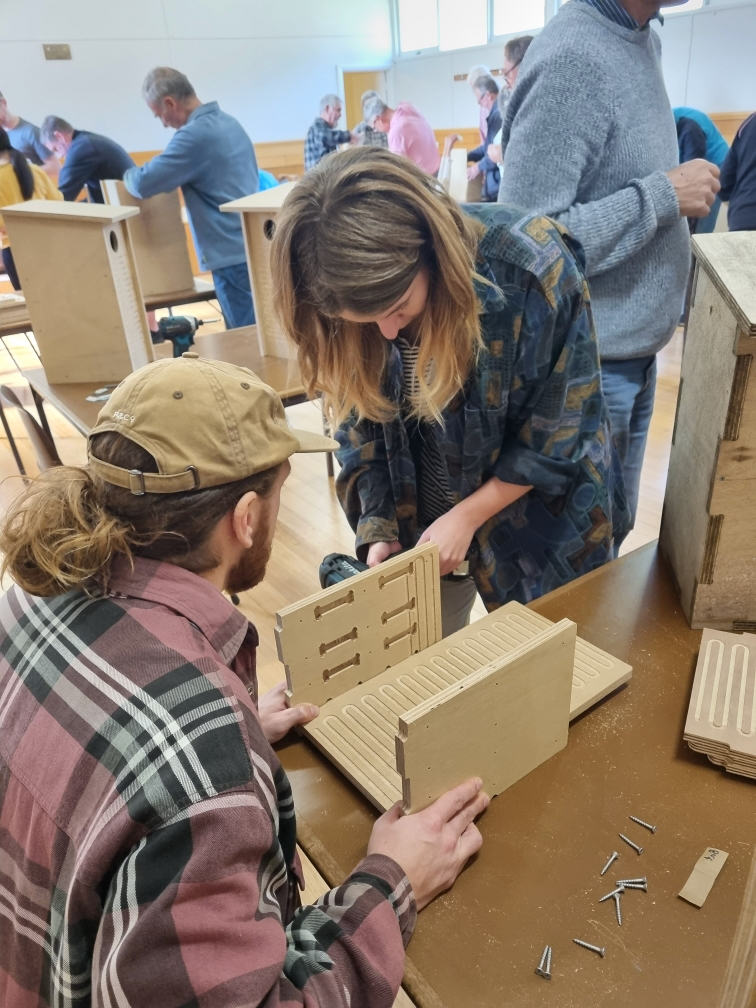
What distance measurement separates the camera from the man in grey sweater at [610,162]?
131 centimetres

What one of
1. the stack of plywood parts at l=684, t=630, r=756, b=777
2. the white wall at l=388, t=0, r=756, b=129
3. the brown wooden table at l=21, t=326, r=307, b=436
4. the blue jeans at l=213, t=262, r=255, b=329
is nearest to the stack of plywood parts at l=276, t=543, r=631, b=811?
the stack of plywood parts at l=684, t=630, r=756, b=777

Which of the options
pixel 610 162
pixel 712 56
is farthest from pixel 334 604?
pixel 712 56

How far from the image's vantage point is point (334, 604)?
96 centimetres

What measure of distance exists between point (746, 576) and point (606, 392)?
0.61 meters

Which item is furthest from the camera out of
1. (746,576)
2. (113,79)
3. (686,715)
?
(113,79)

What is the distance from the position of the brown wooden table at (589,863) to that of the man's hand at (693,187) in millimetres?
880

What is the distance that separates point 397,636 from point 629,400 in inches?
32.0

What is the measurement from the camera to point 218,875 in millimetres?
562

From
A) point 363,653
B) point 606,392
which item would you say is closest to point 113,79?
point 606,392

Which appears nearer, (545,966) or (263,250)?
(545,966)

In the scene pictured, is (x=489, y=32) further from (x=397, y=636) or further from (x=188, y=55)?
(x=397, y=636)

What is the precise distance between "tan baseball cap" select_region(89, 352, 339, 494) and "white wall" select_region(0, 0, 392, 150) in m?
6.94

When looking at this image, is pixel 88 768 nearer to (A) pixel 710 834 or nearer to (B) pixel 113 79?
(A) pixel 710 834

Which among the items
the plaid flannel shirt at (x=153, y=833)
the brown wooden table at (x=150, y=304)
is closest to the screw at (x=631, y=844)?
the plaid flannel shirt at (x=153, y=833)
